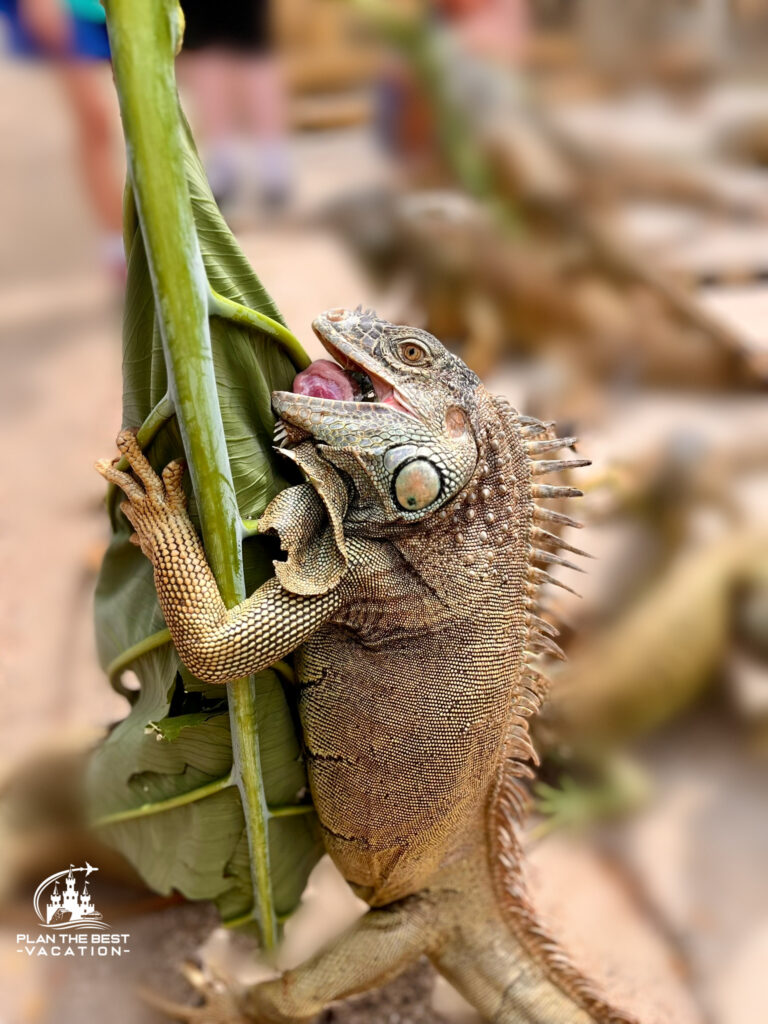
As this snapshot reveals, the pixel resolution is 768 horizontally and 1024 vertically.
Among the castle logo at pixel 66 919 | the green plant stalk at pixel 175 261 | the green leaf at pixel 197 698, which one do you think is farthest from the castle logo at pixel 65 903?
the green plant stalk at pixel 175 261

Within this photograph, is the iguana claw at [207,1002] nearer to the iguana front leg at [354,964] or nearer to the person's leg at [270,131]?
the iguana front leg at [354,964]

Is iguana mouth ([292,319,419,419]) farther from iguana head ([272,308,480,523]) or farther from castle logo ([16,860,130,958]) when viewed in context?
castle logo ([16,860,130,958])

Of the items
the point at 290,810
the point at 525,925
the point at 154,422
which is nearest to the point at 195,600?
the point at 154,422

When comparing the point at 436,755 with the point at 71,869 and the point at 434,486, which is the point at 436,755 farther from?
the point at 71,869

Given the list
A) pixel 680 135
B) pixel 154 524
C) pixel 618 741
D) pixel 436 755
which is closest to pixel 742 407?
pixel 680 135

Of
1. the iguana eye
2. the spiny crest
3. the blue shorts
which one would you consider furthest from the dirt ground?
the iguana eye
